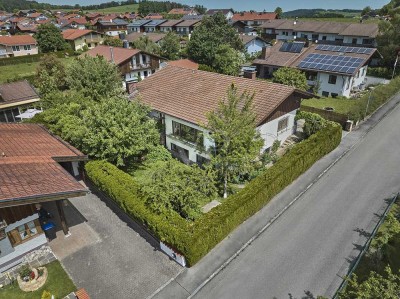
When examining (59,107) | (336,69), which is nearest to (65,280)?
(59,107)

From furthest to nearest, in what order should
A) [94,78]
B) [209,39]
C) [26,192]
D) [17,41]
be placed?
[17,41] < [209,39] < [94,78] < [26,192]

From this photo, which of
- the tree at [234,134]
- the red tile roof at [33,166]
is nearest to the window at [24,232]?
the red tile roof at [33,166]

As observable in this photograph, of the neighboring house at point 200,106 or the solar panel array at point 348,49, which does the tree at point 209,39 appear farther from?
the neighboring house at point 200,106

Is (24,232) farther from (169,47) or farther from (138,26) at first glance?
(138,26)

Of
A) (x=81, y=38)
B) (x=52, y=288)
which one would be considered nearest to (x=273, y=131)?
(x=52, y=288)

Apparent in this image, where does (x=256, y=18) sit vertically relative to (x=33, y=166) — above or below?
above

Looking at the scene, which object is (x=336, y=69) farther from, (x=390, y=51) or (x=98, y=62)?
(x=98, y=62)
